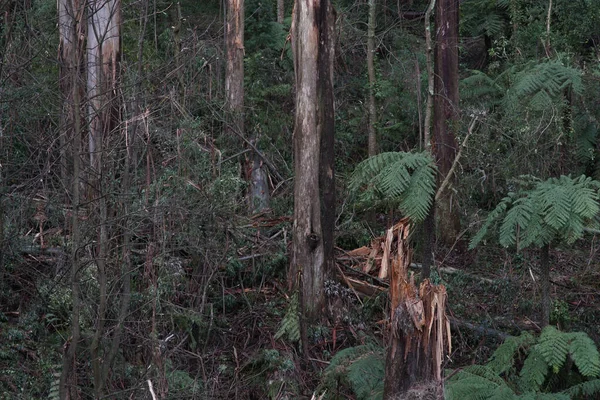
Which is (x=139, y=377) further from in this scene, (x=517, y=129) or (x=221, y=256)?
(x=517, y=129)

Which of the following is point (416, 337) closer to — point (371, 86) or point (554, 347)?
point (554, 347)

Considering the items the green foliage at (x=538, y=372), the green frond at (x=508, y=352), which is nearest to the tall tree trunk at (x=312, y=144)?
the green frond at (x=508, y=352)

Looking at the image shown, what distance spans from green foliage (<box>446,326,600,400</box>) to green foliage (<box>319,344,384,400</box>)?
0.70m

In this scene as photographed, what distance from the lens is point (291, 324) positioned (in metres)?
10.4

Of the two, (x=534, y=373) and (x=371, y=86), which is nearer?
(x=534, y=373)

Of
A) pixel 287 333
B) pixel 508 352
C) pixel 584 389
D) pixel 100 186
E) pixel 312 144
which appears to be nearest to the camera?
pixel 100 186

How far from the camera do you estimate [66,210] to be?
9133mm

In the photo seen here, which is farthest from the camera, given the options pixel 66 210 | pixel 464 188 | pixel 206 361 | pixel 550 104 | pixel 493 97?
pixel 493 97

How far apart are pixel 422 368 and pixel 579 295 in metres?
4.71

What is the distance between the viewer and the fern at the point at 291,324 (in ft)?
33.9

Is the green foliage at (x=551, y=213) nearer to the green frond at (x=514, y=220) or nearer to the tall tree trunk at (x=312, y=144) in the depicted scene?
the green frond at (x=514, y=220)

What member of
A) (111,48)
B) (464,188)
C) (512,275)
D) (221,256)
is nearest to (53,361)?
(221,256)

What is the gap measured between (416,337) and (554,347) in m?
1.65

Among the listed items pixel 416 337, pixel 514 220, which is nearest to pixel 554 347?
pixel 514 220
